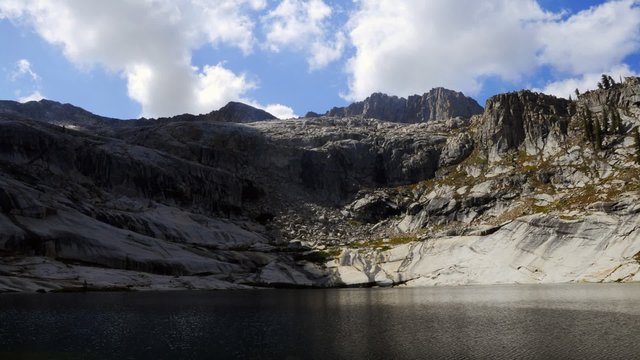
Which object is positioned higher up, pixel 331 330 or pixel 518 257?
pixel 518 257

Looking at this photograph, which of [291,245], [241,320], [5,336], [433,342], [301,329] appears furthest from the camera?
[291,245]

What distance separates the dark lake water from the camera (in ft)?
157

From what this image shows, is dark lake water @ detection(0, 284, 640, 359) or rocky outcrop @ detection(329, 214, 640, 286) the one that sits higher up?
rocky outcrop @ detection(329, 214, 640, 286)

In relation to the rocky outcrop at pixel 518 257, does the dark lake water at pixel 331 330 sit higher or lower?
lower

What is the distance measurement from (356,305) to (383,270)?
240 feet

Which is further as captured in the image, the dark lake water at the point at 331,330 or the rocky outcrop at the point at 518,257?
the rocky outcrop at the point at 518,257

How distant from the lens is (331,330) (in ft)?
205

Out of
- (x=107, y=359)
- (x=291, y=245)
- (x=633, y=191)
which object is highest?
(x=633, y=191)

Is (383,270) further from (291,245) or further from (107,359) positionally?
(107,359)

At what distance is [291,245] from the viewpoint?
630 ft

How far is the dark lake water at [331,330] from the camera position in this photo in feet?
157

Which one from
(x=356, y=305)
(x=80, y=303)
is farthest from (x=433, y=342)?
(x=80, y=303)

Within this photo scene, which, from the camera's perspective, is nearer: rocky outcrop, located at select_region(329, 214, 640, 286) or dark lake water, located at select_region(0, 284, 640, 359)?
dark lake water, located at select_region(0, 284, 640, 359)

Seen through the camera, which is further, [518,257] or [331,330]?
[518,257]
